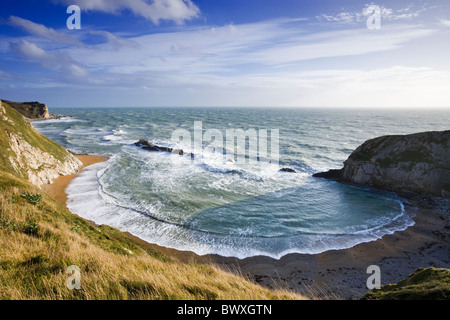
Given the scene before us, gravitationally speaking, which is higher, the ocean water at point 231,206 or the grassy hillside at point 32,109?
the grassy hillside at point 32,109

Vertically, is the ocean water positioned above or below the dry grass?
below

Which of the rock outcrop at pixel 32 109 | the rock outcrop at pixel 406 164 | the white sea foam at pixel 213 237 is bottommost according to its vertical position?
the white sea foam at pixel 213 237

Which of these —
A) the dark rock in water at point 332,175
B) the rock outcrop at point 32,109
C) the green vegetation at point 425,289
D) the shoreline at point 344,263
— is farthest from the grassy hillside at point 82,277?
the rock outcrop at point 32,109

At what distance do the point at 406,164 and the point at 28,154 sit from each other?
1864 inches

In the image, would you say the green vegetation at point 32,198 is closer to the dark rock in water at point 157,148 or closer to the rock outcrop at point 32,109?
the dark rock in water at point 157,148

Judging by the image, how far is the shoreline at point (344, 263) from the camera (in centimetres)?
1245

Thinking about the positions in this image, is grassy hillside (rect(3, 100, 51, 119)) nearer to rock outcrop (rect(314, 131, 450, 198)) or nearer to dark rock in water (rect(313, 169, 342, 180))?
dark rock in water (rect(313, 169, 342, 180))

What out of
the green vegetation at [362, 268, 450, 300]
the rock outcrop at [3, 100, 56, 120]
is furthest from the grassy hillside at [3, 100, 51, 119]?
the green vegetation at [362, 268, 450, 300]

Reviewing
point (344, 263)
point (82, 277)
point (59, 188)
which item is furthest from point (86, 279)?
point (59, 188)

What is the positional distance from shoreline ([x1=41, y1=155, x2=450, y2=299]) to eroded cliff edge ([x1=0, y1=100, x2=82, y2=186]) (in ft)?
52.7

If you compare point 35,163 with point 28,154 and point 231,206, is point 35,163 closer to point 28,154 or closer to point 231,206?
point 28,154

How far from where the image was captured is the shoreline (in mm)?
12453

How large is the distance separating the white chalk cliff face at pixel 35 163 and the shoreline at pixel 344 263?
16258 mm
